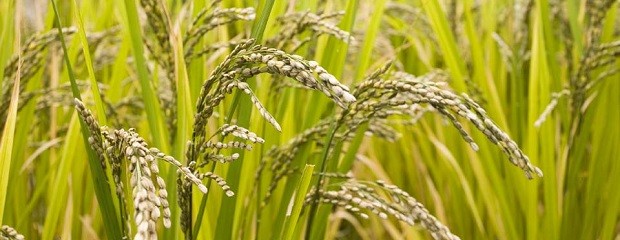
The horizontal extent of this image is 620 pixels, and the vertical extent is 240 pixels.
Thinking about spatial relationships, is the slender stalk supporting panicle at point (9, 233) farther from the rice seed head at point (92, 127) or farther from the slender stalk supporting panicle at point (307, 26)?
the slender stalk supporting panicle at point (307, 26)

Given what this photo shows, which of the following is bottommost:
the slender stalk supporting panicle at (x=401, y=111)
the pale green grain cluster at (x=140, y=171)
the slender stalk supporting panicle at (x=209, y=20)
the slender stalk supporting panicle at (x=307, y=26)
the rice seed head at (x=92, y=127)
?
the pale green grain cluster at (x=140, y=171)

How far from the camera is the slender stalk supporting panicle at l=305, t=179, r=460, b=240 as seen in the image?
2.86 feet

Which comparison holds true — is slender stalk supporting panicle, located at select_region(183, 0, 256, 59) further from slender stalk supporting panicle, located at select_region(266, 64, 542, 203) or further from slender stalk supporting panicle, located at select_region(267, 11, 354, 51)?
slender stalk supporting panicle, located at select_region(266, 64, 542, 203)

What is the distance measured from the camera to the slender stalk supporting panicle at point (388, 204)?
87 cm

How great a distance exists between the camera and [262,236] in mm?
1284

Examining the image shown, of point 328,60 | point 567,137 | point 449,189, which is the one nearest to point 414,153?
point 449,189

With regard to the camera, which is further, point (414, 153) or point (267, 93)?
point (414, 153)

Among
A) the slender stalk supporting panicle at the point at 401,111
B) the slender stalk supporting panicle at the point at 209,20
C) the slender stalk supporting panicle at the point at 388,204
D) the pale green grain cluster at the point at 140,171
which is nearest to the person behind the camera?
the pale green grain cluster at the point at 140,171

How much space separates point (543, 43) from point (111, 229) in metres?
1.14

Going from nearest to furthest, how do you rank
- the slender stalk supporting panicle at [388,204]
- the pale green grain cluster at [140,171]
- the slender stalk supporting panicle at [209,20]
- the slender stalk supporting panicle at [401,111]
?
the pale green grain cluster at [140,171]
the slender stalk supporting panicle at [401,111]
the slender stalk supporting panicle at [388,204]
the slender stalk supporting panicle at [209,20]

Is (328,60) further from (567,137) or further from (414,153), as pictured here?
(414,153)

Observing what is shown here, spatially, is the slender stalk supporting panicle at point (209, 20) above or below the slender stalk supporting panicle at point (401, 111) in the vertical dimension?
above

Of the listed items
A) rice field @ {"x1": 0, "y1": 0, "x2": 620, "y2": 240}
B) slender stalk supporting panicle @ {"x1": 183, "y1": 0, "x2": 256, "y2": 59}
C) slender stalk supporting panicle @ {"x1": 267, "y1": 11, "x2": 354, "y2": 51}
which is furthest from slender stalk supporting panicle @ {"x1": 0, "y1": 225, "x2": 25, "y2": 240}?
slender stalk supporting panicle @ {"x1": 267, "y1": 11, "x2": 354, "y2": 51}

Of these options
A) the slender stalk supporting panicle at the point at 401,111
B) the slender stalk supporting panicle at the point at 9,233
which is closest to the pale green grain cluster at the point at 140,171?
the slender stalk supporting panicle at the point at 9,233
